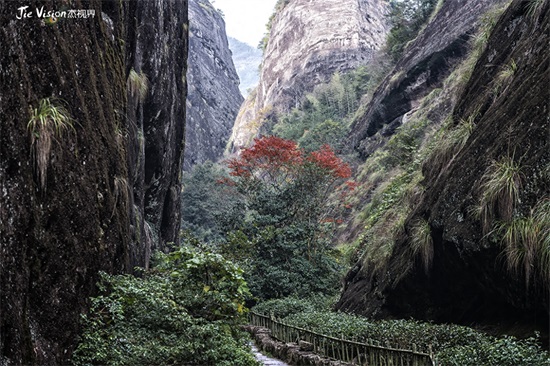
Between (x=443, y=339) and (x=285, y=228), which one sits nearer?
(x=443, y=339)

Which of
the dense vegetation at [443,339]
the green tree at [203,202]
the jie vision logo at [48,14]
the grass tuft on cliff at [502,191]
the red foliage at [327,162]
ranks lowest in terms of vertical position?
the green tree at [203,202]

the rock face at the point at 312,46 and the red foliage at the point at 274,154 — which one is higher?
the rock face at the point at 312,46

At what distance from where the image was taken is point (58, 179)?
229 inches

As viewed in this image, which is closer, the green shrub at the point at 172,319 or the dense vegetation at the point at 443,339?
the dense vegetation at the point at 443,339

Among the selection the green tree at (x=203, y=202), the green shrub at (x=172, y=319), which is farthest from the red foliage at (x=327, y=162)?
the green tree at (x=203, y=202)

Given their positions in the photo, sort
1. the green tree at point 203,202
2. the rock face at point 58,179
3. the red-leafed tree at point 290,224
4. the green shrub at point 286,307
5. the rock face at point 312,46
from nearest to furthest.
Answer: the rock face at point 58,179 < the green shrub at point 286,307 < the red-leafed tree at point 290,224 < the green tree at point 203,202 < the rock face at point 312,46

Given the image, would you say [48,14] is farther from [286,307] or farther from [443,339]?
[286,307]

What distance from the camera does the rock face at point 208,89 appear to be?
6300cm

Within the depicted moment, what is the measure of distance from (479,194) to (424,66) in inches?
875

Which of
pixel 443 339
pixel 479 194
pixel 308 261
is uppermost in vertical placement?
pixel 479 194

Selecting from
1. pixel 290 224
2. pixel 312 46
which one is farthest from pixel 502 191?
pixel 312 46

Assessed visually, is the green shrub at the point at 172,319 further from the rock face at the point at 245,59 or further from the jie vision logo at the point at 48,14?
the rock face at the point at 245,59

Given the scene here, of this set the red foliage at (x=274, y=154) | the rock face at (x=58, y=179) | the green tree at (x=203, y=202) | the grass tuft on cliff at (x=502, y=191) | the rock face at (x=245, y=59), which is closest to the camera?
the rock face at (x=58, y=179)

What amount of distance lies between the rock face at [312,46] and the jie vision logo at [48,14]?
1977 inches
